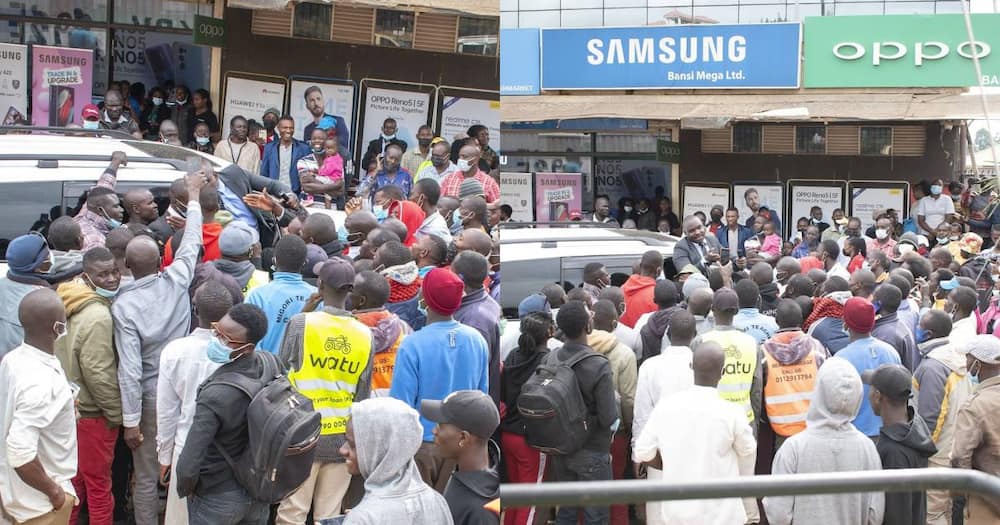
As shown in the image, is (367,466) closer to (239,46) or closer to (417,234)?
(417,234)

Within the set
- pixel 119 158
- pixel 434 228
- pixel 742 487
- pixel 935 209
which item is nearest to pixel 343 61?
pixel 119 158

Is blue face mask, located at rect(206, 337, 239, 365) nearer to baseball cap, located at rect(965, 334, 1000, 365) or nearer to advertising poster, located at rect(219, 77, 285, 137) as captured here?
advertising poster, located at rect(219, 77, 285, 137)

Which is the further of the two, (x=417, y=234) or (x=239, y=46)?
(x=239, y=46)

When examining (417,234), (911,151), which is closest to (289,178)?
(417,234)

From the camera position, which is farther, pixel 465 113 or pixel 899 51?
pixel 899 51

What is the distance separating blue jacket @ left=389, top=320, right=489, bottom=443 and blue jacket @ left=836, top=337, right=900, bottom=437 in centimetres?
198

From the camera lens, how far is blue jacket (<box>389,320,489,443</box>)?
286 centimetres

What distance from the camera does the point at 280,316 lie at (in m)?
3.32

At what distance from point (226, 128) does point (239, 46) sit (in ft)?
1.95

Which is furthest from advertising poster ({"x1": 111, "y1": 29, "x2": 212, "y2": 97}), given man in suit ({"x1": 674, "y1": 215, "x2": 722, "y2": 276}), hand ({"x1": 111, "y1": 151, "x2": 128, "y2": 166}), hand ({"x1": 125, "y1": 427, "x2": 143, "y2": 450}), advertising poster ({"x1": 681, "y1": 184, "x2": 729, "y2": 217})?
advertising poster ({"x1": 681, "y1": 184, "x2": 729, "y2": 217})

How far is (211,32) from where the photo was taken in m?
4.68

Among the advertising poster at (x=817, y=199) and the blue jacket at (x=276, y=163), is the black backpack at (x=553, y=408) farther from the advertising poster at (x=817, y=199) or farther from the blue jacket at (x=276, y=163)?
the advertising poster at (x=817, y=199)

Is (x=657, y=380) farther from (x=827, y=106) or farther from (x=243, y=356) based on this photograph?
(x=827, y=106)

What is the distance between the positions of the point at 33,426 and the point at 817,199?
10385 mm
